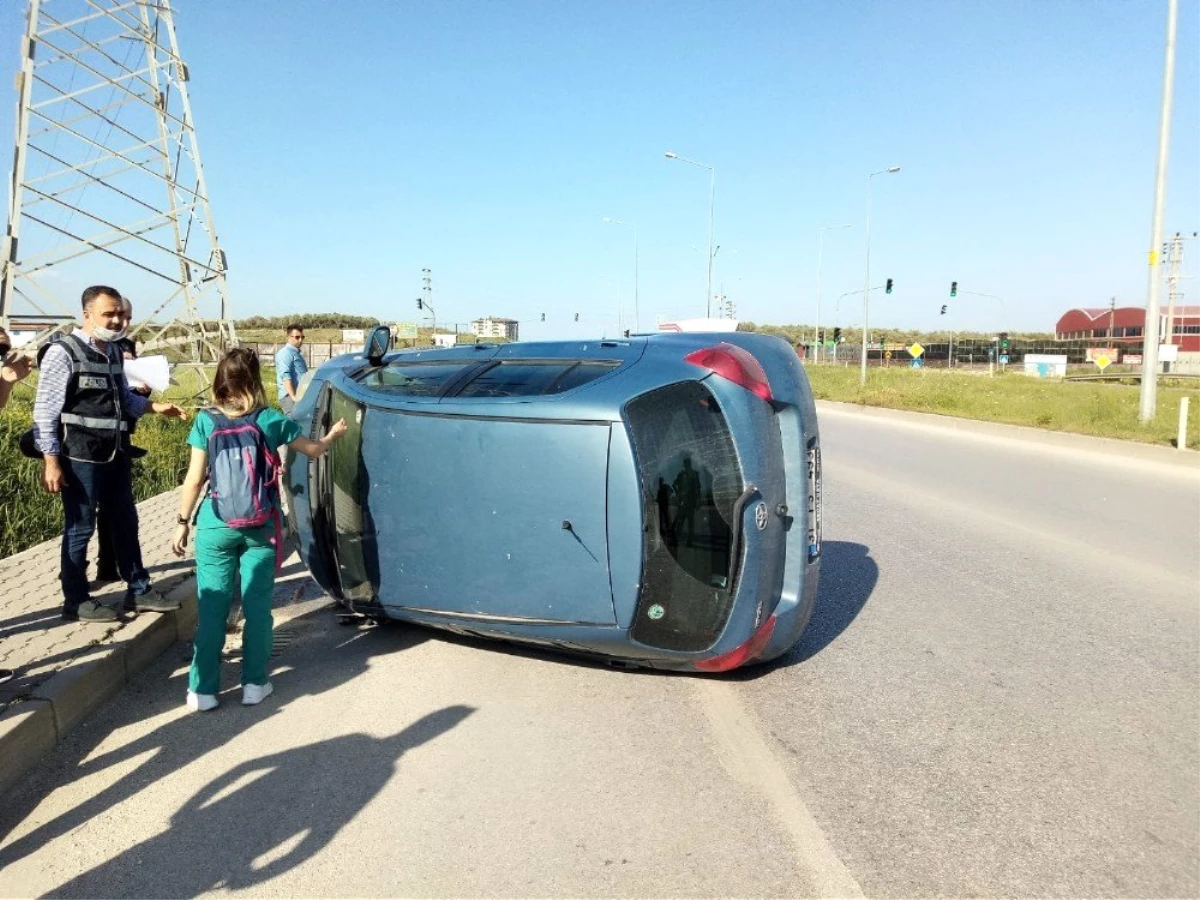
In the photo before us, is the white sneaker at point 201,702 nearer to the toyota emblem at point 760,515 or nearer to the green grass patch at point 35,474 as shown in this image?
the green grass patch at point 35,474

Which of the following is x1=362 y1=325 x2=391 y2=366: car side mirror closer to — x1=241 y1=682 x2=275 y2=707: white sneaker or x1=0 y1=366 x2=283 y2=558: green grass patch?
x1=0 y1=366 x2=283 y2=558: green grass patch

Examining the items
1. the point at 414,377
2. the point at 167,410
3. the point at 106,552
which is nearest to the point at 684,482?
the point at 414,377

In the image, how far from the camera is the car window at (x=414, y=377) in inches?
184

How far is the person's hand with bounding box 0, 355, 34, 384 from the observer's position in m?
4.45

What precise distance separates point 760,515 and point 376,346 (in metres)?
2.47

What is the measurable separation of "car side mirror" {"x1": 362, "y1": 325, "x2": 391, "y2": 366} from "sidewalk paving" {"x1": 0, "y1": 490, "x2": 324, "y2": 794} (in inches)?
72.2

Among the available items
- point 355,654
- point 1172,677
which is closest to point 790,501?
point 1172,677

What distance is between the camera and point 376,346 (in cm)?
521

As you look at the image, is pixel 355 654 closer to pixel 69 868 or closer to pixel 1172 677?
pixel 69 868

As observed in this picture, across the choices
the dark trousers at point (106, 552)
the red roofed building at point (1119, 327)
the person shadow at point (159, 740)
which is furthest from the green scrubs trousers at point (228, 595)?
the red roofed building at point (1119, 327)

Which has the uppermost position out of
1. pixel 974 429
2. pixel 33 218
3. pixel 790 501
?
pixel 33 218

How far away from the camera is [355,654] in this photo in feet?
16.7

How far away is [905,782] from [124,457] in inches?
173

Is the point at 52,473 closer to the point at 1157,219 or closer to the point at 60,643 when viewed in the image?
the point at 60,643
